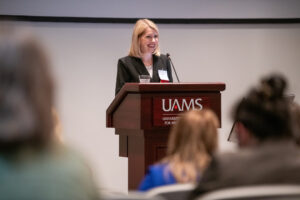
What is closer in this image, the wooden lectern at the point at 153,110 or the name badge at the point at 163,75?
the wooden lectern at the point at 153,110

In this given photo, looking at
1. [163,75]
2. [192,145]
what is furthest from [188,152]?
[163,75]

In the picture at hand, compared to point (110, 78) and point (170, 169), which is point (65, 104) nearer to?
point (110, 78)

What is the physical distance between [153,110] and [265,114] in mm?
2002

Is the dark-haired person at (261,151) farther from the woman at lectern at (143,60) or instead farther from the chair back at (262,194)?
the woman at lectern at (143,60)

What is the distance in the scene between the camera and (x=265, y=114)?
2.15 meters

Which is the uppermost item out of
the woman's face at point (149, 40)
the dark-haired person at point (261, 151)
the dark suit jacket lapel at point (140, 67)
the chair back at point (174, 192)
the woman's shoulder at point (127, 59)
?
the woman's face at point (149, 40)

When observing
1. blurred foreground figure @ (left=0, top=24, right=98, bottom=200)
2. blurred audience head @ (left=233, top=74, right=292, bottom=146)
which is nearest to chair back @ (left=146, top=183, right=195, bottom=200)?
blurred audience head @ (left=233, top=74, right=292, bottom=146)

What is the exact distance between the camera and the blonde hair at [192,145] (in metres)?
2.50

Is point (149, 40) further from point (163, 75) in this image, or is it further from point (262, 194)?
point (262, 194)

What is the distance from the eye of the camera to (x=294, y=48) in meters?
7.85

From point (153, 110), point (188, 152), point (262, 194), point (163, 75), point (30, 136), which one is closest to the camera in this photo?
point (30, 136)

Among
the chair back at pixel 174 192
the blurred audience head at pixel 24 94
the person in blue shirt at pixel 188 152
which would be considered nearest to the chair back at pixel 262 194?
the chair back at pixel 174 192

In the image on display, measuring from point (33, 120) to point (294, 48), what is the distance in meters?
6.79

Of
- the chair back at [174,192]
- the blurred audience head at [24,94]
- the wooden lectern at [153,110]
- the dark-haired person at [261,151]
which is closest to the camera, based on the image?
the blurred audience head at [24,94]
